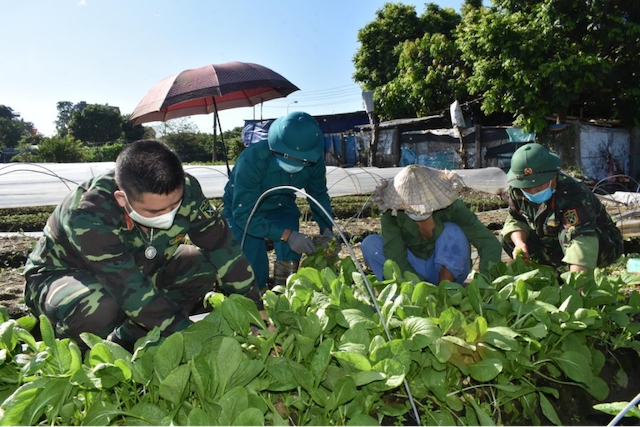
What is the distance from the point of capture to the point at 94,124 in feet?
137

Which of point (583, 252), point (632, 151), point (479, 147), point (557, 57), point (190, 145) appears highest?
point (557, 57)

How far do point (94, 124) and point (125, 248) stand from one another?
4528 centimetres

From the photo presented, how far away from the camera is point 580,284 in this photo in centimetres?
184

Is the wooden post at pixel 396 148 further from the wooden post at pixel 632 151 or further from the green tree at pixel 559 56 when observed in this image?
the wooden post at pixel 632 151

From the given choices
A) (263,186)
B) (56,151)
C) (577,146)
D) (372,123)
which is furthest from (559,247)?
(56,151)

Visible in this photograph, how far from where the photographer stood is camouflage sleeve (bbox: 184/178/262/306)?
1.85m

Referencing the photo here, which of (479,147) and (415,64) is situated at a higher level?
(415,64)

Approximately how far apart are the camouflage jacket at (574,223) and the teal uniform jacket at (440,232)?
44 centimetres

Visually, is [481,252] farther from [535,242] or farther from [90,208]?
[90,208]

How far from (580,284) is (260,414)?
56.5 inches

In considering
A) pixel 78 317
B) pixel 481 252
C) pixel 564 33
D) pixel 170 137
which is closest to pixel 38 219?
pixel 78 317

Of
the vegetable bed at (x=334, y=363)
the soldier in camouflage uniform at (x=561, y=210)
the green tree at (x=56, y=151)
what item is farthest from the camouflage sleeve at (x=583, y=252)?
the green tree at (x=56, y=151)

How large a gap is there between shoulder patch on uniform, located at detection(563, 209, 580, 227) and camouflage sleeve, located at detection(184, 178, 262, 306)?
172cm

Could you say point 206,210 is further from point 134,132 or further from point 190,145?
point 134,132
